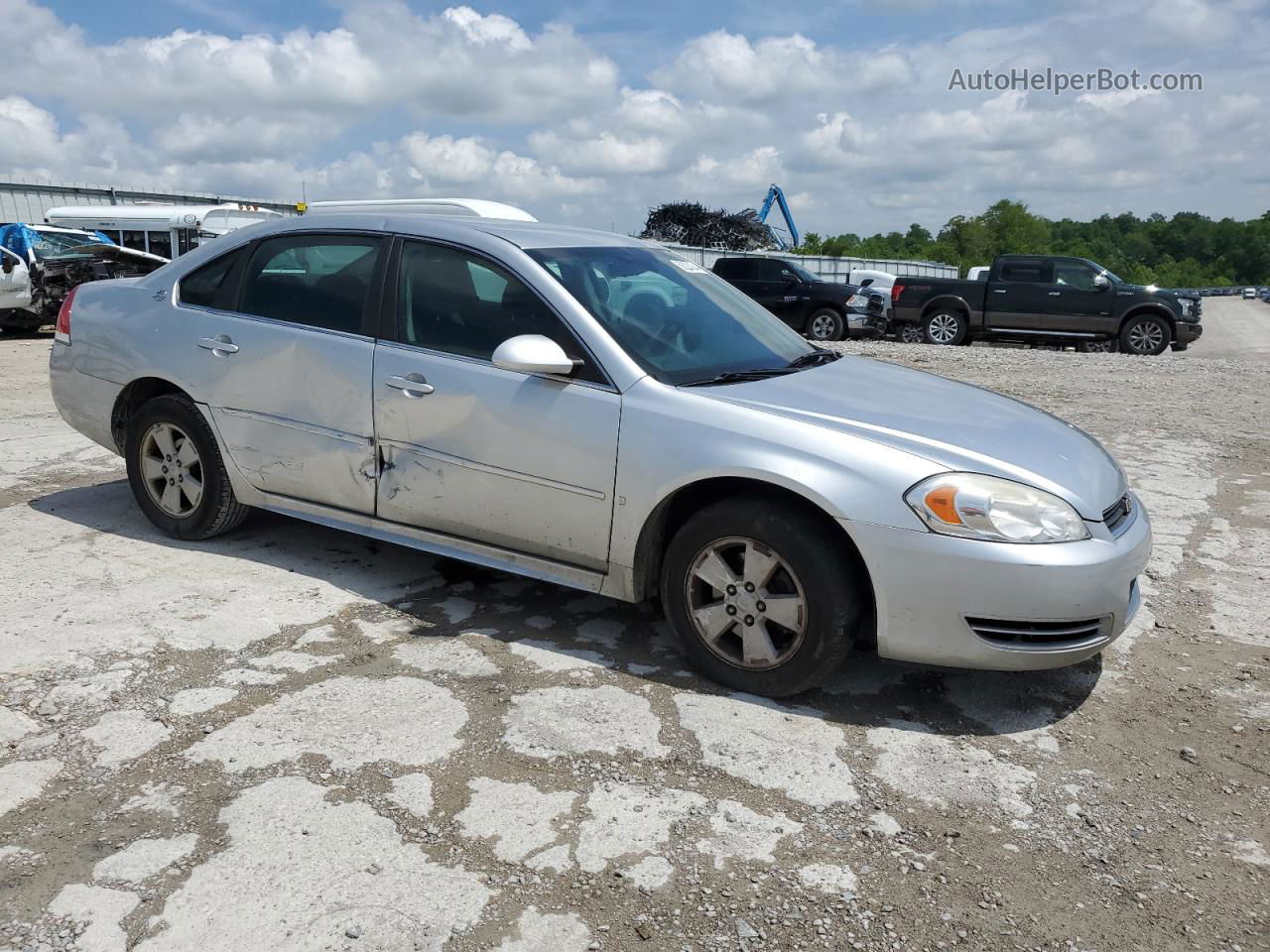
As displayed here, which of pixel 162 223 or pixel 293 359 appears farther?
pixel 162 223

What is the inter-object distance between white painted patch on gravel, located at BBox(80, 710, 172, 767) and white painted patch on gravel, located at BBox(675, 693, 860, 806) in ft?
5.39

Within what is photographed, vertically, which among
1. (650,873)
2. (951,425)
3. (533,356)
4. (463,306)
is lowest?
(650,873)

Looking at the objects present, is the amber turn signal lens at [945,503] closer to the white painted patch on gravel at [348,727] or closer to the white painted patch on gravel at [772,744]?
the white painted patch on gravel at [772,744]

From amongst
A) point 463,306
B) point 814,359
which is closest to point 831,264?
point 814,359

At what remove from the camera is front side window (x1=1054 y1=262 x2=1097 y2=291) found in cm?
1811

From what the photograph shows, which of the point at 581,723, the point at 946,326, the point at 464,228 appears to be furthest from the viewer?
the point at 946,326

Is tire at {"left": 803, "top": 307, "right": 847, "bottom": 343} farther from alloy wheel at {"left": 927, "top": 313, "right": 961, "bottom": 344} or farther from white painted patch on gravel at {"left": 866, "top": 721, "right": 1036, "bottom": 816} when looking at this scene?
white painted patch on gravel at {"left": 866, "top": 721, "right": 1036, "bottom": 816}

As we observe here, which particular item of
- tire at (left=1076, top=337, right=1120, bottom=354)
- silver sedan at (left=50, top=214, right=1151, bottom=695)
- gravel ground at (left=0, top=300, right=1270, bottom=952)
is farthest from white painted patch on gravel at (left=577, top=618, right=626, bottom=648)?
tire at (left=1076, top=337, right=1120, bottom=354)

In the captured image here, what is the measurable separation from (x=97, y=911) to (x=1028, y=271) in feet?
61.3

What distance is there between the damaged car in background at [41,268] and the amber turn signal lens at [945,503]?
15148 millimetres

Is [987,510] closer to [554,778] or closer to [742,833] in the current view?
[742,833]

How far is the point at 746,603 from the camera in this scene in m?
3.51

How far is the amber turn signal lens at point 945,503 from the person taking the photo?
3246 millimetres

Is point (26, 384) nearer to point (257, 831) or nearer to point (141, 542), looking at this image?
point (141, 542)
